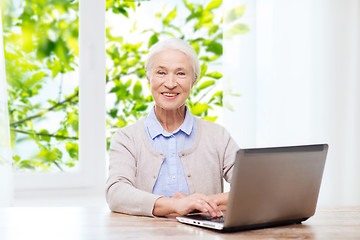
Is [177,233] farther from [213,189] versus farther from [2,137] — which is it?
[2,137]

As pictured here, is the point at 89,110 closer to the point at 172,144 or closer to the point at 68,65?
the point at 68,65

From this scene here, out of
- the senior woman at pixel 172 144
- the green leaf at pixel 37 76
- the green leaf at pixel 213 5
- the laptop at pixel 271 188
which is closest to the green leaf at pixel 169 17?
the green leaf at pixel 213 5

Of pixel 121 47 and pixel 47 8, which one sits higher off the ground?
pixel 47 8

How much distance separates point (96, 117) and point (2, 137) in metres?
0.57

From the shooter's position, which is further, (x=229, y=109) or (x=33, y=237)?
(x=229, y=109)

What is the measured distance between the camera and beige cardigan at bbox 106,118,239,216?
1.89 m

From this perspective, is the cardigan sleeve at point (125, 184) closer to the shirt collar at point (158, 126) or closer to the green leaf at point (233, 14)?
the shirt collar at point (158, 126)

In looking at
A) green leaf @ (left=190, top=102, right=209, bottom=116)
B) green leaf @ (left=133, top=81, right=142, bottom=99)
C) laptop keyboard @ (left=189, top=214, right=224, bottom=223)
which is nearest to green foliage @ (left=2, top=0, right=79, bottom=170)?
green leaf @ (left=133, top=81, right=142, bottom=99)

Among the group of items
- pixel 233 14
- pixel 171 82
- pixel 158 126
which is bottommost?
pixel 158 126

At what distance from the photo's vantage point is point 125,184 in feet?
5.95

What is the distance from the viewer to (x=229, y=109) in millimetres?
2961

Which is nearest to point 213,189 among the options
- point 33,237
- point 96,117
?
point 33,237

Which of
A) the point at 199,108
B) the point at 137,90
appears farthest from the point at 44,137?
the point at 199,108

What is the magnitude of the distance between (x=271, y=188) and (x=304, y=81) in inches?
67.2
